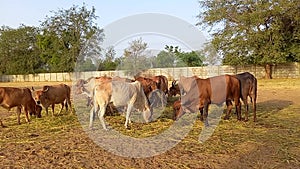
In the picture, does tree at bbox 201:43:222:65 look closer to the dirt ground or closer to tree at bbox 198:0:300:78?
tree at bbox 198:0:300:78

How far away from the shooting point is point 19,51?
55.9m

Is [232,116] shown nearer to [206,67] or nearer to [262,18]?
[262,18]

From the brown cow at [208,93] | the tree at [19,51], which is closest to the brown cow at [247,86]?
the brown cow at [208,93]

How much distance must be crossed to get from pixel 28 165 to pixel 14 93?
16.2 ft

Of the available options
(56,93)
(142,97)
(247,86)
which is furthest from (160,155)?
(56,93)

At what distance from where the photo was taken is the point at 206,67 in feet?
110

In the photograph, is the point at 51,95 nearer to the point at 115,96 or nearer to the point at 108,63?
the point at 115,96

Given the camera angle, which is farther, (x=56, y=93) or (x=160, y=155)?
(x=56, y=93)

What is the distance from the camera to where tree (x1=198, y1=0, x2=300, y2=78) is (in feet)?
87.7

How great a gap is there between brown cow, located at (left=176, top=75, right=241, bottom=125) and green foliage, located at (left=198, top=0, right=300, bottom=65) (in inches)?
759

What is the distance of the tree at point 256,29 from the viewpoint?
26.7m

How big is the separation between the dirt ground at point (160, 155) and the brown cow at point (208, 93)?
113 centimetres

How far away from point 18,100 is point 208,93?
5735mm

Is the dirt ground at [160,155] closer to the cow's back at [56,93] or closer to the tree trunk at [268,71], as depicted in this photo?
the cow's back at [56,93]
